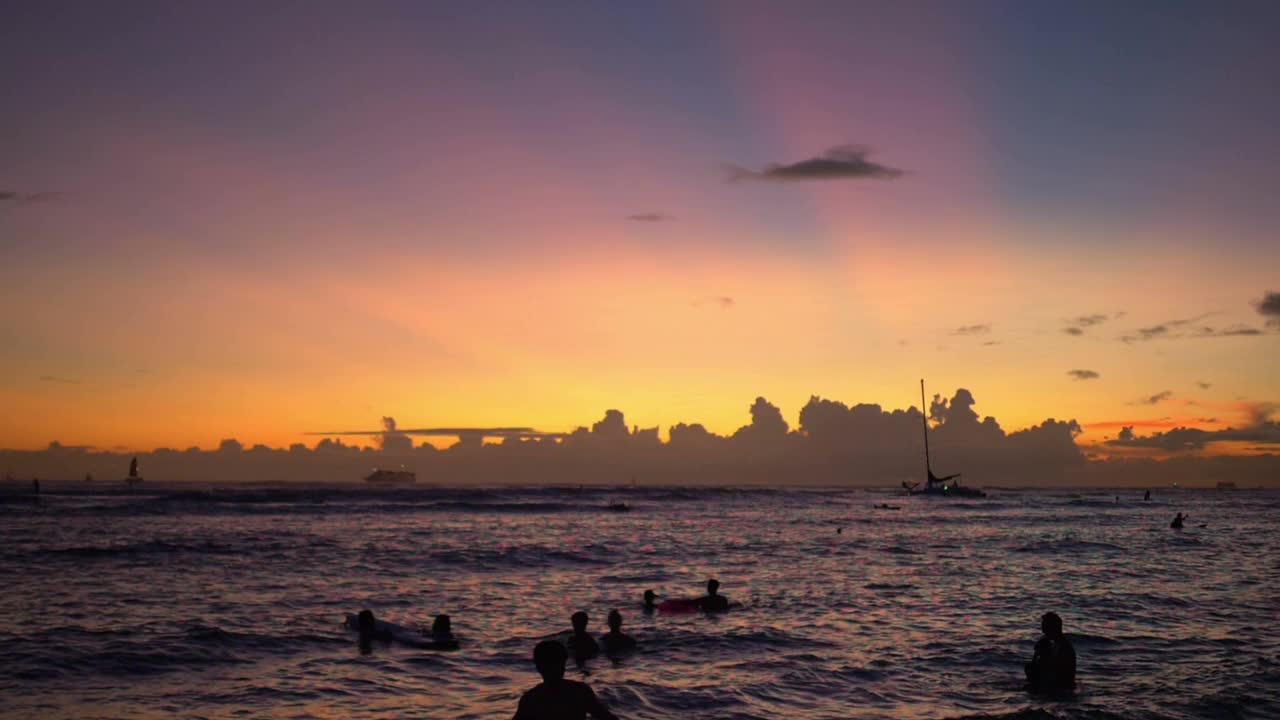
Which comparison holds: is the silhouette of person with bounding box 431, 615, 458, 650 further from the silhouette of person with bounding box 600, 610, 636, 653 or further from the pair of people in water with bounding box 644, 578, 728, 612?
the pair of people in water with bounding box 644, 578, 728, 612

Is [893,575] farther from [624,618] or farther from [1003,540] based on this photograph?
[1003,540]

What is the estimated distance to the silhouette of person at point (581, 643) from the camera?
64.3ft

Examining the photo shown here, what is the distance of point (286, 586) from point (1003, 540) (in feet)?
144

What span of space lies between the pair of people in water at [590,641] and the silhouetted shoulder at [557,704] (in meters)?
11.0

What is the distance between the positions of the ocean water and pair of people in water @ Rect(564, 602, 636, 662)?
50cm

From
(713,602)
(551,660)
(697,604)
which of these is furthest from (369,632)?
(551,660)

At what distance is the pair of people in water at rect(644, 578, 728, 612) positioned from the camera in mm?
26078

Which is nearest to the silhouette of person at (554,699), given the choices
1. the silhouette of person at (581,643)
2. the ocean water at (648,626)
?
the ocean water at (648,626)

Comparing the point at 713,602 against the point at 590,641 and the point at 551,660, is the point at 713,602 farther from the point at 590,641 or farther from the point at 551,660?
the point at 551,660

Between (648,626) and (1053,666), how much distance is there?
10808mm

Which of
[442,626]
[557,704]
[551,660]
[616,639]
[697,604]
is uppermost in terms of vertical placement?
[551,660]

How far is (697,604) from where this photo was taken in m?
26.3

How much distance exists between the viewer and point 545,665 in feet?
27.3

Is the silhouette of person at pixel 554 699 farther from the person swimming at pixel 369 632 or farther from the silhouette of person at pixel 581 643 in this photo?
the person swimming at pixel 369 632
